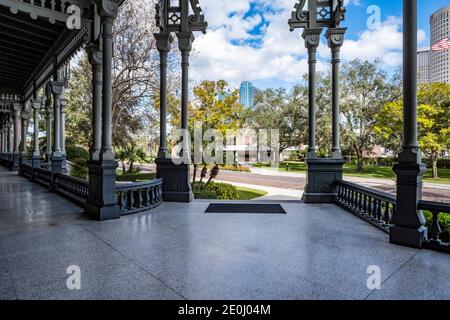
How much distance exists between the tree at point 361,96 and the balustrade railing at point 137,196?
22982 millimetres

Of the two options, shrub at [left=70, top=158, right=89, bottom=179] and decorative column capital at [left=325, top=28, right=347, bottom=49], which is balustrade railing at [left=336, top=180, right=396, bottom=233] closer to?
decorative column capital at [left=325, top=28, right=347, bottom=49]

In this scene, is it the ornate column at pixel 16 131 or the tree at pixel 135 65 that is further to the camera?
the ornate column at pixel 16 131

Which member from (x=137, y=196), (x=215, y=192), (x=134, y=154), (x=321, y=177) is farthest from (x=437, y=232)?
(x=134, y=154)

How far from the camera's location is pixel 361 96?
2650cm

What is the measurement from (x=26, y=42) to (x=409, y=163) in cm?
1106

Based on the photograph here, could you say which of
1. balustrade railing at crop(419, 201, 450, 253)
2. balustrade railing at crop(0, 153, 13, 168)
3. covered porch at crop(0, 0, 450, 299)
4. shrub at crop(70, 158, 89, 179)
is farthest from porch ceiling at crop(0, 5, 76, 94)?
balustrade railing at crop(0, 153, 13, 168)

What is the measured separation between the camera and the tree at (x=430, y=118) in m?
19.0

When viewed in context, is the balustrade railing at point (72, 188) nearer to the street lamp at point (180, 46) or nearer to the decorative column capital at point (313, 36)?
the street lamp at point (180, 46)

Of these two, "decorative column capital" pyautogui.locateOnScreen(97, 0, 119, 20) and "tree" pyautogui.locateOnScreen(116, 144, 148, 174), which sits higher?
"decorative column capital" pyautogui.locateOnScreen(97, 0, 119, 20)

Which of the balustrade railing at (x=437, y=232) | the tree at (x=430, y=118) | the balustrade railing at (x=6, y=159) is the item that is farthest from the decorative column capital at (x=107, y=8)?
the balustrade railing at (x=6, y=159)

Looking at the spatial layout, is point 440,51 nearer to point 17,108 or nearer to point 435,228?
point 435,228

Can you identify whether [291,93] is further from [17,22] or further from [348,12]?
[17,22]

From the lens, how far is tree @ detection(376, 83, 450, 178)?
62.4ft

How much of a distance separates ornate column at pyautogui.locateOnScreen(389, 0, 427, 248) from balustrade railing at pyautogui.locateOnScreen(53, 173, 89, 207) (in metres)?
6.54
